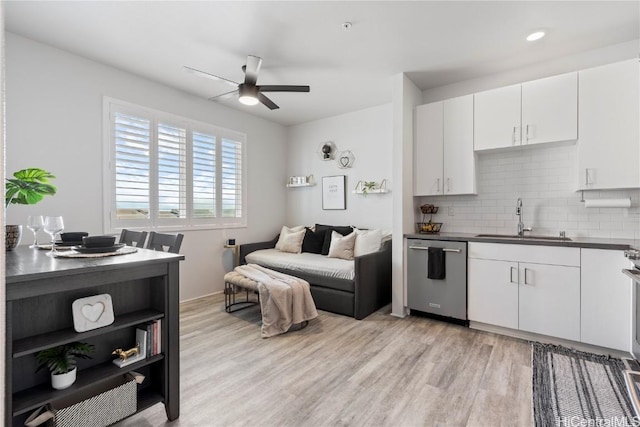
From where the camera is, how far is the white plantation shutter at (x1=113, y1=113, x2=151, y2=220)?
11.1 ft

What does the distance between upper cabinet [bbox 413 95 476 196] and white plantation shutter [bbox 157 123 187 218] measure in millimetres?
3001

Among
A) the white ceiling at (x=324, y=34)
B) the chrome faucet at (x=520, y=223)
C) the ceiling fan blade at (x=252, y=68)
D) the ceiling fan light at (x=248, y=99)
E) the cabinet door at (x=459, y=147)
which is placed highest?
the white ceiling at (x=324, y=34)

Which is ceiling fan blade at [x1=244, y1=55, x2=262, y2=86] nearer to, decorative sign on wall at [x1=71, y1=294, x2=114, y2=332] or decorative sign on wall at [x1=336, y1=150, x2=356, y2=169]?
decorative sign on wall at [x1=336, y1=150, x2=356, y2=169]

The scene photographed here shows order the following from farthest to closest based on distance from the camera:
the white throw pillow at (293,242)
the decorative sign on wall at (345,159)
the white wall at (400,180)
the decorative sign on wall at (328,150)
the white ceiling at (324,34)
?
the decorative sign on wall at (328,150) → the decorative sign on wall at (345,159) → the white throw pillow at (293,242) → the white wall at (400,180) → the white ceiling at (324,34)

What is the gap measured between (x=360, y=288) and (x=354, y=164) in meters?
2.13

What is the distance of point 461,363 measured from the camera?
7.86ft

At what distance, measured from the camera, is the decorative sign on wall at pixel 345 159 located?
15.7ft

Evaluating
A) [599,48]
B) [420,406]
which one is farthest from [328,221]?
[599,48]

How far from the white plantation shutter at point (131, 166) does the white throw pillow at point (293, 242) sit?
1950 mm

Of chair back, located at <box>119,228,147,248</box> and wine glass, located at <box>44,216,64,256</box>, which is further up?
wine glass, located at <box>44,216,64,256</box>

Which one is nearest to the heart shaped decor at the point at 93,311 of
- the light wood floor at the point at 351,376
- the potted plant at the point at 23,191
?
the light wood floor at the point at 351,376

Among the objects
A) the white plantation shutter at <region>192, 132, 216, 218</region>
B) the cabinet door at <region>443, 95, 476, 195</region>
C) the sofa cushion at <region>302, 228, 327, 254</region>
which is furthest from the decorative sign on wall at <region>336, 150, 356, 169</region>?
the white plantation shutter at <region>192, 132, 216, 218</region>

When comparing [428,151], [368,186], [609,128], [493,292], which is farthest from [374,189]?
[609,128]

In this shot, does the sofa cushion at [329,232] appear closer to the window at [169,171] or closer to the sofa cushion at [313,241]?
the sofa cushion at [313,241]
